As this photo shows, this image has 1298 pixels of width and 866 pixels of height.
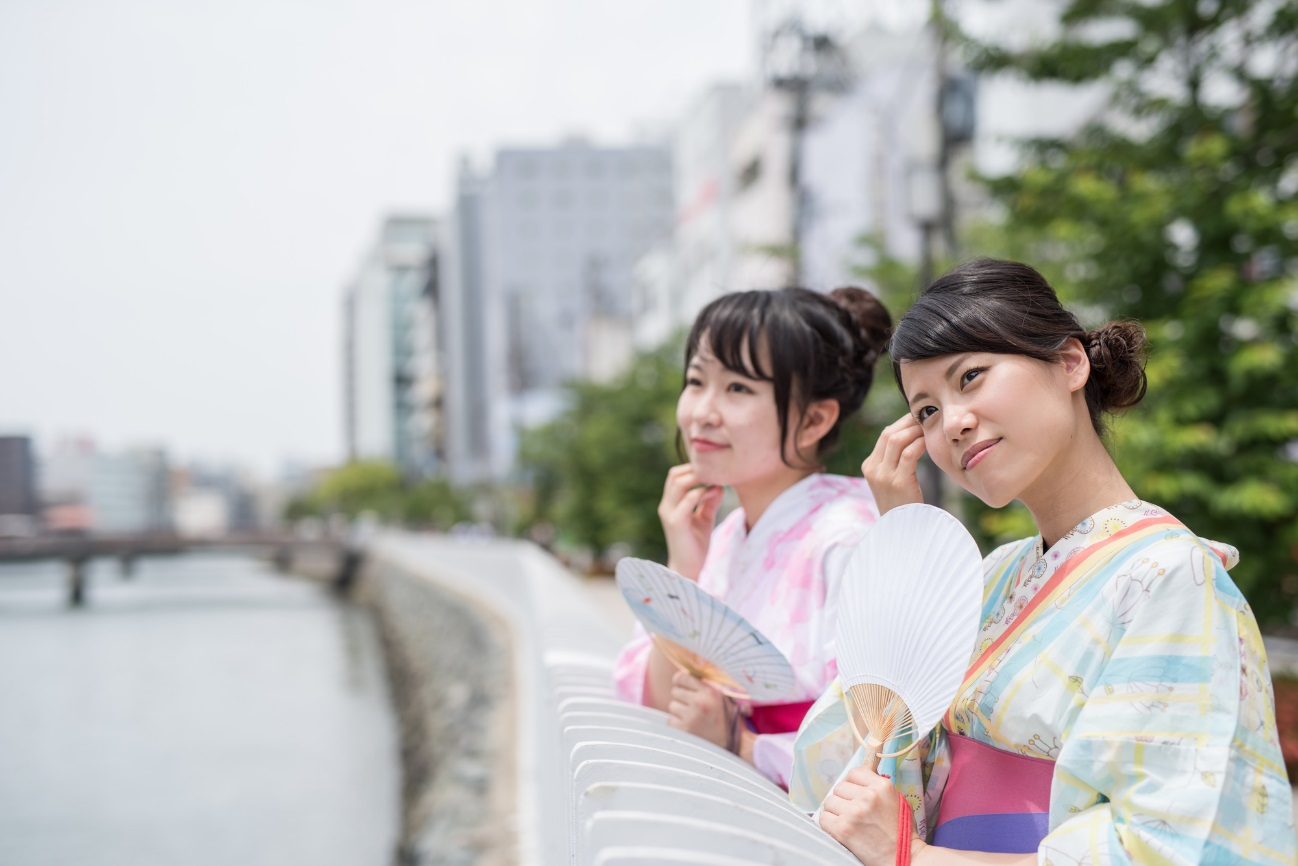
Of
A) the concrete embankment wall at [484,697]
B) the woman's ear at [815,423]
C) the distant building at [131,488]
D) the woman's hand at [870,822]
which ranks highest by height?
the woman's ear at [815,423]

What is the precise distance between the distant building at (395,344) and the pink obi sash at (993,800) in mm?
91394

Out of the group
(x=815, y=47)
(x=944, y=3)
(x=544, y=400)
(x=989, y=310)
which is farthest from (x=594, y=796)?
(x=544, y=400)

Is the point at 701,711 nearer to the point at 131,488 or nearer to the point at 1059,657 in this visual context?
the point at 1059,657

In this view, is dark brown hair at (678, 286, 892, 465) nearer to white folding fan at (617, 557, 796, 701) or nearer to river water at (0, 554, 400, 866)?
white folding fan at (617, 557, 796, 701)

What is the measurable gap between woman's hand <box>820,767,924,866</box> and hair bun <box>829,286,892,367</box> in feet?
3.56

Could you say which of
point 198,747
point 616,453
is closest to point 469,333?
point 616,453

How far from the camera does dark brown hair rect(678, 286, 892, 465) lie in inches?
88.8

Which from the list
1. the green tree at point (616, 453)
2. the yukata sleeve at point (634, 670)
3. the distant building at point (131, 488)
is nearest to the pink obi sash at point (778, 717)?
the yukata sleeve at point (634, 670)

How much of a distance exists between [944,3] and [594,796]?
7667mm

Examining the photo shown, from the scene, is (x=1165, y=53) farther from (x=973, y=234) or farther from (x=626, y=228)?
(x=626, y=228)

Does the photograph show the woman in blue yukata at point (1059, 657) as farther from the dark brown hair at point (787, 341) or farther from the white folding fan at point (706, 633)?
the dark brown hair at point (787, 341)

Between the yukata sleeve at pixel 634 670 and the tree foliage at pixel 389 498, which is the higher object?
the yukata sleeve at pixel 634 670

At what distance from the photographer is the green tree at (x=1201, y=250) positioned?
5.79m

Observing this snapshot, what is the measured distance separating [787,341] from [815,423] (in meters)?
0.20
